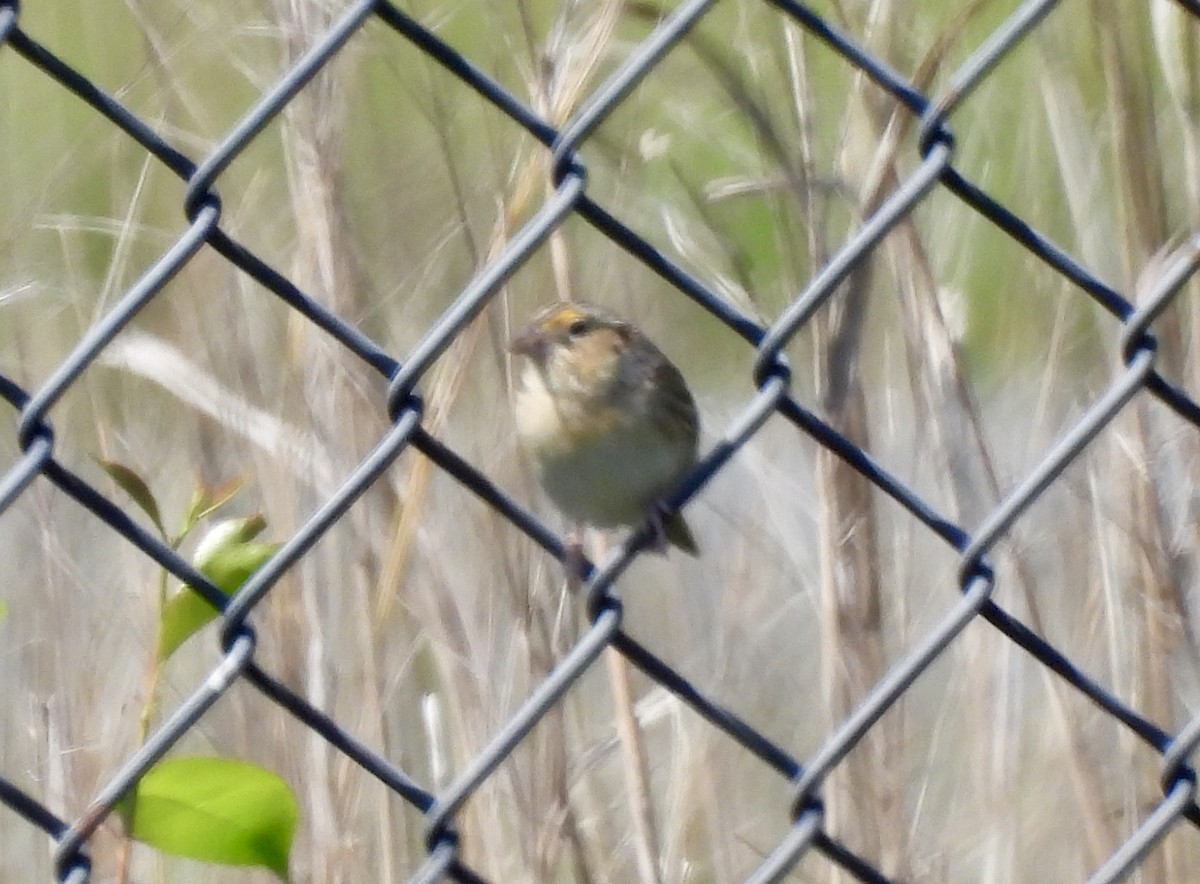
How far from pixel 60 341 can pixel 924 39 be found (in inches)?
46.3

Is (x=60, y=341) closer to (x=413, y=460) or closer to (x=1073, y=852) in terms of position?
(x=413, y=460)

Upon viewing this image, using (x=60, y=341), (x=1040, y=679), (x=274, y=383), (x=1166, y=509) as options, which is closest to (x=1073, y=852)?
(x=1040, y=679)

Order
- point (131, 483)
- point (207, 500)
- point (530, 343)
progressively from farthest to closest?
1. point (530, 343)
2. point (207, 500)
3. point (131, 483)

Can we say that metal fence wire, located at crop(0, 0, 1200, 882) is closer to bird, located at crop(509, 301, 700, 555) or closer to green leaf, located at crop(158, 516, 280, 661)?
green leaf, located at crop(158, 516, 280, 661)

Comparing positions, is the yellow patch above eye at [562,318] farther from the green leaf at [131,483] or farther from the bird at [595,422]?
the green leaf at [131,483]

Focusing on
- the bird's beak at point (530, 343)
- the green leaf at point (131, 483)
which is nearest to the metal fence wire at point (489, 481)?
the green leaf at point (131, 483)

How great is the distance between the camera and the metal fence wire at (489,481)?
93 cm

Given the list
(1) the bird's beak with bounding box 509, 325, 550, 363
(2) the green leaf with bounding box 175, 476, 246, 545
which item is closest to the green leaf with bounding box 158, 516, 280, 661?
(2) the green leaf with bounding box 175, 476, 246, 545

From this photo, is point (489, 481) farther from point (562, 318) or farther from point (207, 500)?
point (562, 318)

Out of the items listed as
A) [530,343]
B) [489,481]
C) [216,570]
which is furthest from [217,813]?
[530,343]

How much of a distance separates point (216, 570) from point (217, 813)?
0.15 m

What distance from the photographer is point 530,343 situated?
1.75 meters

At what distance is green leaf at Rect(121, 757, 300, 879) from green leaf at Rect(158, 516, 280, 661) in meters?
0.09

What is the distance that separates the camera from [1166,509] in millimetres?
1824
